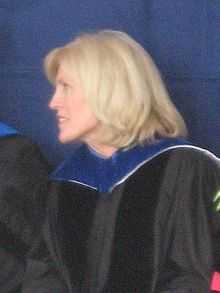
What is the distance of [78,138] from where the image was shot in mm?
1607

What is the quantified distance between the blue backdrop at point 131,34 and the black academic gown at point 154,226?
0.30 metres

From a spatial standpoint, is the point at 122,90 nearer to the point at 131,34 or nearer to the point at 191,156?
the point at 191,156

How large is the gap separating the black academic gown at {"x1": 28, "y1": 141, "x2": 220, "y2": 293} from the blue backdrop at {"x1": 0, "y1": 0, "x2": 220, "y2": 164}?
0.99 feet

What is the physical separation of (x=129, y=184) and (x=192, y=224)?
161 millimetres

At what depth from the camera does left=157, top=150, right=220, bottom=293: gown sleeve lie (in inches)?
59.3

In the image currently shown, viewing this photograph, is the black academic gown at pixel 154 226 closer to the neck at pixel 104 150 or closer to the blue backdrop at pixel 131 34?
the neck at pixel 104 150

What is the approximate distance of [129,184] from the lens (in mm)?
1569

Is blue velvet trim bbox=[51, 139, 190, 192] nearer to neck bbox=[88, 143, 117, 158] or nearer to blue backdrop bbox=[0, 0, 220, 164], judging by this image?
neck bbox=[88, 143, 117, 158]

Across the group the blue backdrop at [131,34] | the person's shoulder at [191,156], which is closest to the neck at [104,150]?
the person's shoulder at [191,156]

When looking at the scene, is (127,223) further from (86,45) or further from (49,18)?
(49,18)

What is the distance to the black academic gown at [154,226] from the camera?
1517 mm

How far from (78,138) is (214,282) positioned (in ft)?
1.40

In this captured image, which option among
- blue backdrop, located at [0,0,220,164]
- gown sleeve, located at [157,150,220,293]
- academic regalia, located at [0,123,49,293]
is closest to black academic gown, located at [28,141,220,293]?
gown sleeve, located at [157,150,220,293]

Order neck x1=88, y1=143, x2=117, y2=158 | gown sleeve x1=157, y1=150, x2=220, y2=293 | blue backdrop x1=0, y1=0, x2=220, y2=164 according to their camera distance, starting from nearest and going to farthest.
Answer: gown sleeve x1=157, y1=150, x2=220, y2=293 → neck x1=88, y1=143, x2=117, y2=158 → blue backdrop x1=0, y1=0, x2=220, y2=164
